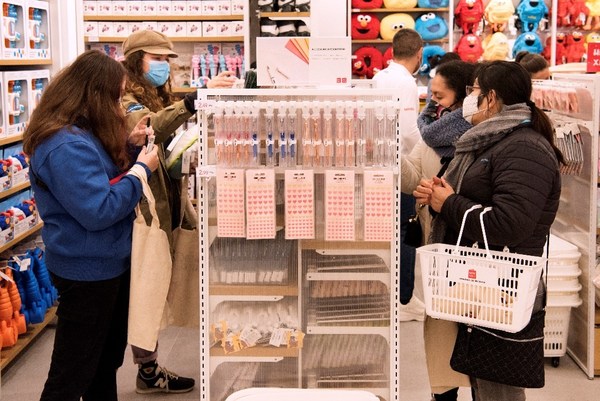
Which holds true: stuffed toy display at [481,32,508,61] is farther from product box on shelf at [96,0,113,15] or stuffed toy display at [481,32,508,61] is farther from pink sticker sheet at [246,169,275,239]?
pink sticker sheet at [246,169,275,239]

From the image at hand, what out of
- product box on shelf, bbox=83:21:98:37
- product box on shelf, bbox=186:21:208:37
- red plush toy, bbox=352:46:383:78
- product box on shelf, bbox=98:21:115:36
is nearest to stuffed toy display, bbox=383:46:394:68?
red plush toy, bbox=352:46:383:78

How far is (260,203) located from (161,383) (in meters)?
1.80

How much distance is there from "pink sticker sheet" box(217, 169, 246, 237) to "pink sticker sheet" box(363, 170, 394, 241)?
410 millimetres

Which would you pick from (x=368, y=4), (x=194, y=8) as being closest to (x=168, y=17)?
(x=194, y=8)

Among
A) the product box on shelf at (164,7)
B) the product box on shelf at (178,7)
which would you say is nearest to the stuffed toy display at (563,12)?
the product box on shelf at (178,7)

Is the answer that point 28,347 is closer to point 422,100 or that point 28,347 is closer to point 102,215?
point 102,215

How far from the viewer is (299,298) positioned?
9.48 ft

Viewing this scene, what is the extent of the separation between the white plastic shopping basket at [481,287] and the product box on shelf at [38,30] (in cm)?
335

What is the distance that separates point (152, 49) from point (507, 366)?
214 centimetres

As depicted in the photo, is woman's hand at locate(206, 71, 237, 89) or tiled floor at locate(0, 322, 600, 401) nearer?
woman's hand at locate(206, 71, 237, 89)

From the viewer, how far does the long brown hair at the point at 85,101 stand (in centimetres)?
288

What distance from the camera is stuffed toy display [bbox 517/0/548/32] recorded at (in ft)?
25.7

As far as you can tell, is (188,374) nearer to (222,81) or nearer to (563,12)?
(222,81)

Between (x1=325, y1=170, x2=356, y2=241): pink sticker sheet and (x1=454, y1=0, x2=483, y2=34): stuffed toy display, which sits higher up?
(x1=454, y1=0, x2=483, y2=34): stuffed toy display
